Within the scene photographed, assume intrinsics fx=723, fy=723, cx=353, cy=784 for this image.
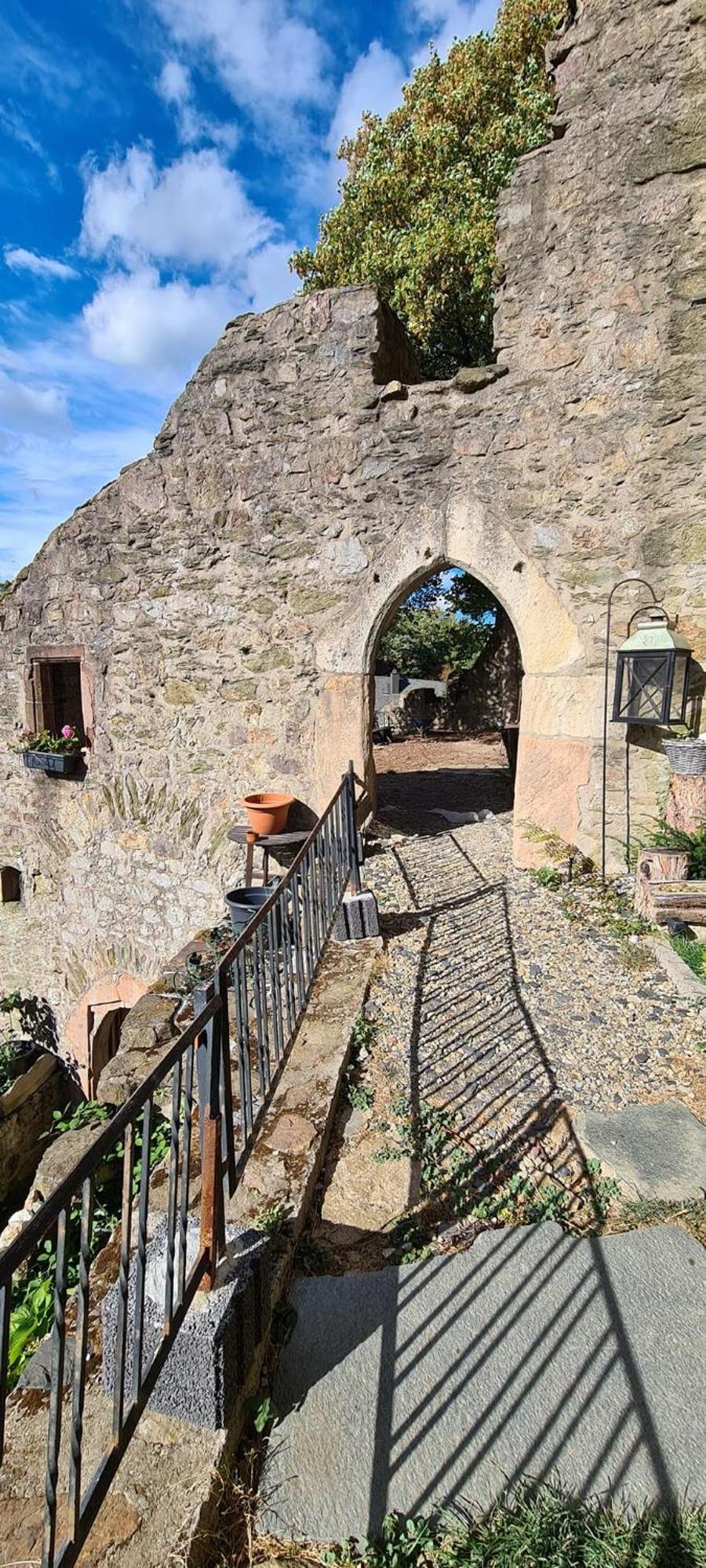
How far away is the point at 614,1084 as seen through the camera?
3.04 metres

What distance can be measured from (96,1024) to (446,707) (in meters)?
12.3

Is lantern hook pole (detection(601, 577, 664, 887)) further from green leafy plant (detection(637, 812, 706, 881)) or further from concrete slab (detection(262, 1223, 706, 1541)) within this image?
concrete slab (detection(262, 1223, 706, 1541))

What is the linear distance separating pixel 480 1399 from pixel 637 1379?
0.39 metres

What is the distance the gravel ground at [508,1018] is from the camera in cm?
285

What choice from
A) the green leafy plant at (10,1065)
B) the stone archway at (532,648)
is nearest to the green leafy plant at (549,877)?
the stone archway at (532,648)

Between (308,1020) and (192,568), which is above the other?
(192,568)

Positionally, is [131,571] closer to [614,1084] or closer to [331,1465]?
[614,1084]

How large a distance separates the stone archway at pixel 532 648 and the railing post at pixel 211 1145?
4.24m

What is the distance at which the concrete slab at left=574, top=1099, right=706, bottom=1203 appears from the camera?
2436mm

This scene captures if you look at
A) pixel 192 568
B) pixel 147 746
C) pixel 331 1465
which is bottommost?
pixel 331 1465

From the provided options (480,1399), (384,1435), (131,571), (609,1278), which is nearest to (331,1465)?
(384,1435)

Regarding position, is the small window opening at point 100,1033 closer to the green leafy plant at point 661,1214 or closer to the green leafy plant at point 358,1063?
the green leafy plant at point 358,1063

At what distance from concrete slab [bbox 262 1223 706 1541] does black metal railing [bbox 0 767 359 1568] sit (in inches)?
15.5

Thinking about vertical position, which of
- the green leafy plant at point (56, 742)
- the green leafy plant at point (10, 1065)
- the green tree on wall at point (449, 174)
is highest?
the green tree on wall at point (449, 174)
